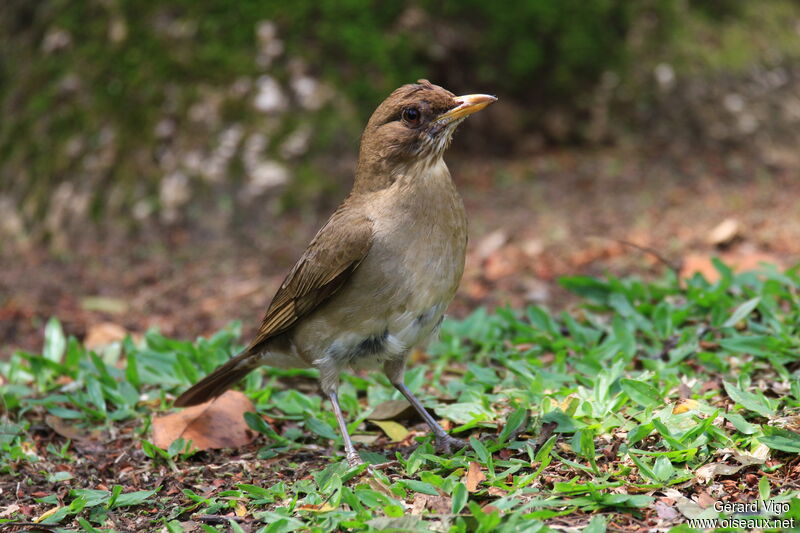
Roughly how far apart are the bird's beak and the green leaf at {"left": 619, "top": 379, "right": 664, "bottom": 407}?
60.4 inches

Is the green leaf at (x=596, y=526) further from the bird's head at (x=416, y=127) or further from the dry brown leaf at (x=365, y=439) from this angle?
the bird's head at (x=416, y=127)

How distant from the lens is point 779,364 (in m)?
4.55

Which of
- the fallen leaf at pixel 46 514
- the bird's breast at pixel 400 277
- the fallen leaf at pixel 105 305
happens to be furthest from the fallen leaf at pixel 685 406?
the fallen leaf at pixel 105 305

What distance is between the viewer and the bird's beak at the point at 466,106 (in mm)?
4441

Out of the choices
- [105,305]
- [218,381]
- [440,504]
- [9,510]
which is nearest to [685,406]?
[440,504]

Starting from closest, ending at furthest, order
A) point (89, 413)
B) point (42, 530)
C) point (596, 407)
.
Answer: point (42, 530) < point (596, 407) < point (89, 413)

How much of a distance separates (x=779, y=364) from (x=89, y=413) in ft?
12.4

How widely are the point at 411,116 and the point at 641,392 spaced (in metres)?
1.80

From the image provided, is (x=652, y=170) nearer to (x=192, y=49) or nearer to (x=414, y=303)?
(x=192, y=49)

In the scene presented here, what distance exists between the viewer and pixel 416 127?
4.55 m

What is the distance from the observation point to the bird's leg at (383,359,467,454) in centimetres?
430

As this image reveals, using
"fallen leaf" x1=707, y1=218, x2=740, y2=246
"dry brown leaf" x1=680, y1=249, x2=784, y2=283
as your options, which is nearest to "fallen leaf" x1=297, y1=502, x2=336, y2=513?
"dry brown leaf" x1=680, y1=249, x2=784, y2=283

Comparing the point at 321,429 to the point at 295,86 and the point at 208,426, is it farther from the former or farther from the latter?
the point at 295,86

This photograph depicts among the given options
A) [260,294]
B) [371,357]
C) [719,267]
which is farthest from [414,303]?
[260,294]
